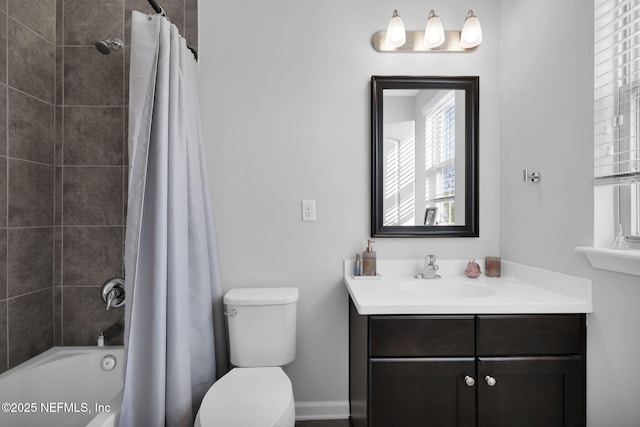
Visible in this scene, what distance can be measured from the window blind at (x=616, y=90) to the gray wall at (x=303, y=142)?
2.34 feet

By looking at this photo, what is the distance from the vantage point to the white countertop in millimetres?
1283

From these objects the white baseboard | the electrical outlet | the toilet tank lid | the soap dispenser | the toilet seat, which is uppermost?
the electrical outlet

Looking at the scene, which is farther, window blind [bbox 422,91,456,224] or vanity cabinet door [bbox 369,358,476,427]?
window blind [bbox 422,91,456,224]

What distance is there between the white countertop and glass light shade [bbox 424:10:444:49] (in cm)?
119

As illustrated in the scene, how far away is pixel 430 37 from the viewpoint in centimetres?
176

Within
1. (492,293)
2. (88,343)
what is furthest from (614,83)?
(88,343)

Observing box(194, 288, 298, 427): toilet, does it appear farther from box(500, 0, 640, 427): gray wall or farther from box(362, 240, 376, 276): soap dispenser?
box(500, 0, 640, 427): gray wall

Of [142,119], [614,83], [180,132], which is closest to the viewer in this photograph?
[614,83]

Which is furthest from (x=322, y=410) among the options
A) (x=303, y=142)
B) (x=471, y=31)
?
(x=471, y=31)

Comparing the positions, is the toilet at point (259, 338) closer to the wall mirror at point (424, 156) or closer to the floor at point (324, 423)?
the floor at point (324, 423)

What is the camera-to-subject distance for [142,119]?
1.35m

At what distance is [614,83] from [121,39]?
7.55 ft

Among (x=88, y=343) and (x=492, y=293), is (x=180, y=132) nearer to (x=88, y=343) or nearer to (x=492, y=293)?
(x=88, y=343)

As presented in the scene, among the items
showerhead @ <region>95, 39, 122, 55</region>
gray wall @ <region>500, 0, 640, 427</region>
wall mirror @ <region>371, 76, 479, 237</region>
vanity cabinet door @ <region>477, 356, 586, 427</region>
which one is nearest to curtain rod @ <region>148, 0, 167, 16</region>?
showerhead @ <region>95, 39, 122, 55</region>
